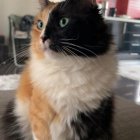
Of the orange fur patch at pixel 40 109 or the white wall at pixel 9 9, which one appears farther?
the white wall at pixel 9 9

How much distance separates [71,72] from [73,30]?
113 mm

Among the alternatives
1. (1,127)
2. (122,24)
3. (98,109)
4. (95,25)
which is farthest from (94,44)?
(122,24)

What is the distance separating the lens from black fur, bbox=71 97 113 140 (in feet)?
2.29

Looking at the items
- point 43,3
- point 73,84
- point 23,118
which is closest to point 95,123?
point 73,84

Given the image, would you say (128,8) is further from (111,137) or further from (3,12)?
(111,137)

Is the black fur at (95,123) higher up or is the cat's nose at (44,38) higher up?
the cat's nose at (44,38)

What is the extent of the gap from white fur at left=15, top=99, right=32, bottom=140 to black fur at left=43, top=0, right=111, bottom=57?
0.26 m

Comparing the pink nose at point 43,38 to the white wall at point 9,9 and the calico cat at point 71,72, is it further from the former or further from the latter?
the white wall at point 9,9

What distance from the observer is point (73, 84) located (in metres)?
0.67

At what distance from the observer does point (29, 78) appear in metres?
0.76

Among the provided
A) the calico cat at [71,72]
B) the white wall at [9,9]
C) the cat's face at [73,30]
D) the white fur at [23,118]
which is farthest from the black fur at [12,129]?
the white wall at [9,9]

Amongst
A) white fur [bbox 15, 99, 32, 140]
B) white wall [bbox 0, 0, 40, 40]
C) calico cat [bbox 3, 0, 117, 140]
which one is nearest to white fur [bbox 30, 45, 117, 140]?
calico cat [bbox 3, 0, 117, 140]

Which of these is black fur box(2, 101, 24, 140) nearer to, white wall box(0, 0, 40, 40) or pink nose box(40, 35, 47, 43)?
pink nose box(40, 35, 47, 43)

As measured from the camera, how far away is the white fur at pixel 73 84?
67cm
